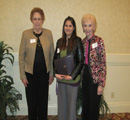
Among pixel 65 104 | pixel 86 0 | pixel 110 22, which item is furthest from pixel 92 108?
pixel 86 0

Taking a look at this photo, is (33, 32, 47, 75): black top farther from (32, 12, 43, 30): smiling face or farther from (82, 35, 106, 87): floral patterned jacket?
(82, 35, 106, 87): floral patterned jacket

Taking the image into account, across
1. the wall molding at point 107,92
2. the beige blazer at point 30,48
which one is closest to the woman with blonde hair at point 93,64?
the beige blazer at point 30,48

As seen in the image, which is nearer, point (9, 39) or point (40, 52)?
point (40, 52)

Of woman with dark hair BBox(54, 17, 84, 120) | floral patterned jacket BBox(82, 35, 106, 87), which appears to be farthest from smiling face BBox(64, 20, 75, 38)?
floral patterned jacket BBox(82, 35, 106, 87)

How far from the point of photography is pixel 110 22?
2.35 metres

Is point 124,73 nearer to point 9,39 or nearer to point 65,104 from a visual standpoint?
point 65,104

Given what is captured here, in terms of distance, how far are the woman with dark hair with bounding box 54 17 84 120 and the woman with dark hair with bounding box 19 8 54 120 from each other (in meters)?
0.21

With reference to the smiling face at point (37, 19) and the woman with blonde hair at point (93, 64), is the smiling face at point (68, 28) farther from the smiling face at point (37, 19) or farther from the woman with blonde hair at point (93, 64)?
the smiling face at point (37, 19)

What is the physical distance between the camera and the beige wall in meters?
2.19

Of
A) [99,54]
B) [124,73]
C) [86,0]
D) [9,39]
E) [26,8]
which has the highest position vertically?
[86,0]

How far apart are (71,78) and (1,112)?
135 cm

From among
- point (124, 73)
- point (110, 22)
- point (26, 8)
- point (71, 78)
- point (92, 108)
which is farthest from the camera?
point (124, 73)

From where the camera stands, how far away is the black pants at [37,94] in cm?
173

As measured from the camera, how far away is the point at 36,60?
166cm
